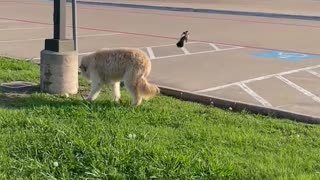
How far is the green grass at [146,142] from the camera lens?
428 centimetres

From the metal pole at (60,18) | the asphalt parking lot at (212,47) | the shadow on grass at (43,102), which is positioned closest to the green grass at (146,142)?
the shadow on grass at (43,102)

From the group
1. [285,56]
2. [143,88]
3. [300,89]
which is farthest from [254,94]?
[285,56]

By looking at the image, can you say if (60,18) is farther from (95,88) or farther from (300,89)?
→ (300,89)

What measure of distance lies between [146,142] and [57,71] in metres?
2.61

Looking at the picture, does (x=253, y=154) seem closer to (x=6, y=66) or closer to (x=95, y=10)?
(x=6, y=66)

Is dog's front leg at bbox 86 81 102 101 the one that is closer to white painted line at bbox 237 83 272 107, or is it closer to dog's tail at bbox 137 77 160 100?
dog's tail at bbox 137 77 160 100

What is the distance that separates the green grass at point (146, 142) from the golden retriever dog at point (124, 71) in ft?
0.59

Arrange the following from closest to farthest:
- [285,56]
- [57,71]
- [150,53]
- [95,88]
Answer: [95,88], [57,71], [285,56], [150,53]

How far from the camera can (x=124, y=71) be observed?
646cm

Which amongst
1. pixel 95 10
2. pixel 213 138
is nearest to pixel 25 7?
pixel 95 10

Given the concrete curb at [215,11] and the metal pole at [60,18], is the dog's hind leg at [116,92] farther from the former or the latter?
the concrete curb at [215,11]

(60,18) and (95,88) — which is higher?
(60,18)

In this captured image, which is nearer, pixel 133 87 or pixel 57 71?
pixel 133 87

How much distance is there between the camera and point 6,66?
8961 millimetres
